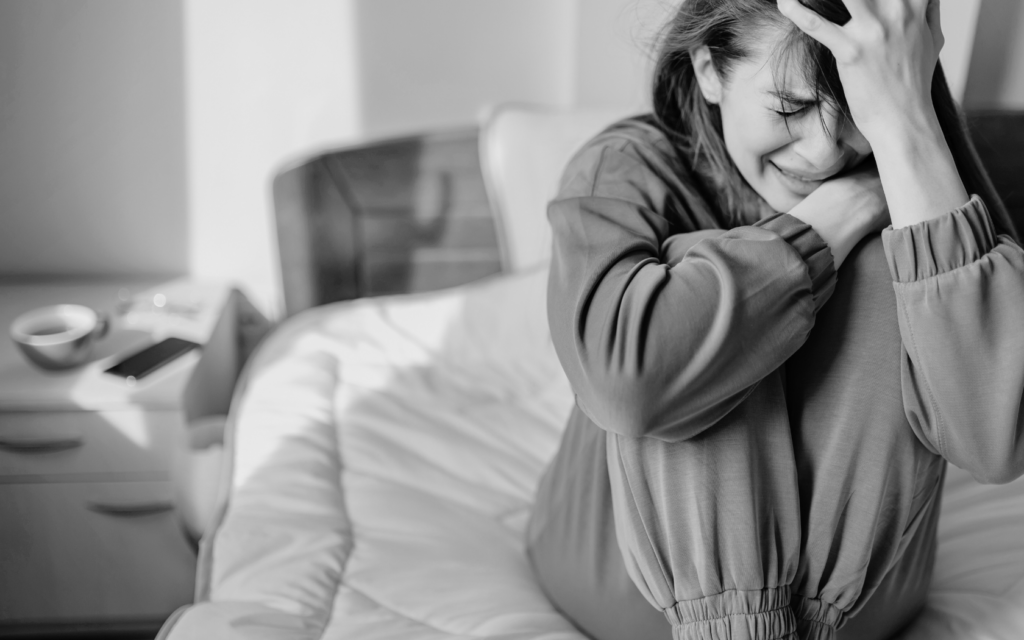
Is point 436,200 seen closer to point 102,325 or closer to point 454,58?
point 454,58

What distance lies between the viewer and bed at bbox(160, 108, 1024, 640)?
39.0 inches

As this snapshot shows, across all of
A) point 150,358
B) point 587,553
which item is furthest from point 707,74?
point 150,358

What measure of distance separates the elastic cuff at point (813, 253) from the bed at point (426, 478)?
471 mm

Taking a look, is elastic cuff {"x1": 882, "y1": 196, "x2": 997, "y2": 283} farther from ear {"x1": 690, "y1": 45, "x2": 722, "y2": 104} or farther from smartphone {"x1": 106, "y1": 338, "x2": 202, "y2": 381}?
smartphone {"x1": 106, "y1": 338, "x2": 202, "y2": 381}

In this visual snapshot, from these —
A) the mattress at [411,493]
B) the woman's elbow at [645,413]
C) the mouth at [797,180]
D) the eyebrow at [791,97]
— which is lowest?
the mattress at [411,493]

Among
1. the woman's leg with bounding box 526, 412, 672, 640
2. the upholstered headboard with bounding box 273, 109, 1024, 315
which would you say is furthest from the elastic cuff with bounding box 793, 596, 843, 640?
the upholstered headboard with bounding box 273, 109, 1024, 315

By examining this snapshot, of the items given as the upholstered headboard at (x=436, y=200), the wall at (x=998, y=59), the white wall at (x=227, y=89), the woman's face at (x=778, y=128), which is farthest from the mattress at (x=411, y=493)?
the wall at (x=998, y=59)

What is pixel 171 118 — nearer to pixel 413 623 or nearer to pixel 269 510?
pixel 269 510

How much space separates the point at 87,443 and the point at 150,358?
0.62 feet

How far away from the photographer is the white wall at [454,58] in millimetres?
1837

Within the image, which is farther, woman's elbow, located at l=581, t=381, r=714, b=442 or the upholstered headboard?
the upholstered headboard

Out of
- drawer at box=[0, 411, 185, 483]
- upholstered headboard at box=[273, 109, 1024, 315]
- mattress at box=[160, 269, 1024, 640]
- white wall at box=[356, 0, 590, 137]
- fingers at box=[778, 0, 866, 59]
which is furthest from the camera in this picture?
white wall at box=[356, 0, 590, 137]

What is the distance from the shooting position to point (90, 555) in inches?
61.9

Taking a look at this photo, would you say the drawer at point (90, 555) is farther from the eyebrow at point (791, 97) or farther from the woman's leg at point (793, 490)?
the eyebrow at point (791, 97)
